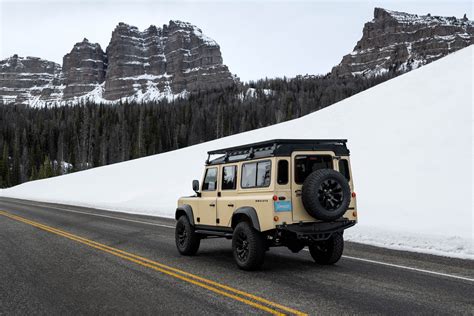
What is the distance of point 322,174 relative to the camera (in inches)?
324

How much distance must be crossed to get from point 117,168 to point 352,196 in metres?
44.7

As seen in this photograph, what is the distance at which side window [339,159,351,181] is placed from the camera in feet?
29.6

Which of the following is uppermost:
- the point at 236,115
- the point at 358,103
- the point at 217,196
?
the point at 236,115

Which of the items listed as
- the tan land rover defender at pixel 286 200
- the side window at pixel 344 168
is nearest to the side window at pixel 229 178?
the tan land rover defender at pixel 286 200

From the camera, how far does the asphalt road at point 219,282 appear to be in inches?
234

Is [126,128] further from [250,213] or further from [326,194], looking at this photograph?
[326,194]

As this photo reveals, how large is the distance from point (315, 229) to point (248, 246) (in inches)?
52.1

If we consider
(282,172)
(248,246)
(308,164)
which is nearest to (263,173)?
(282,172)

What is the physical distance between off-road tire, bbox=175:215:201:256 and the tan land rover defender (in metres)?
1.02

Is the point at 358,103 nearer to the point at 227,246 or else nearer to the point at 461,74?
the point at 461,74

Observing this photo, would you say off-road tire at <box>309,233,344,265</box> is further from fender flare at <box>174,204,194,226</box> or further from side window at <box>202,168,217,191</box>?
fender flare at <box>174,204,194,226</box>

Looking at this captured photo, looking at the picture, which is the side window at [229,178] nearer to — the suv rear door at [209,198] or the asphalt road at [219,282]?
the suv rear door at [209,198]

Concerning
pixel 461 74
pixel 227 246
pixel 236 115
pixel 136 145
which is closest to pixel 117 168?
pixel 461 74

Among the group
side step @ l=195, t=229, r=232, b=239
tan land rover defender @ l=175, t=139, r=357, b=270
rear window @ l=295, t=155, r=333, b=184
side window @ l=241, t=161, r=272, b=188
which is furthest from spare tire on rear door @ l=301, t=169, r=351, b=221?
side step @ l=195, t=229, r=232, b=239
